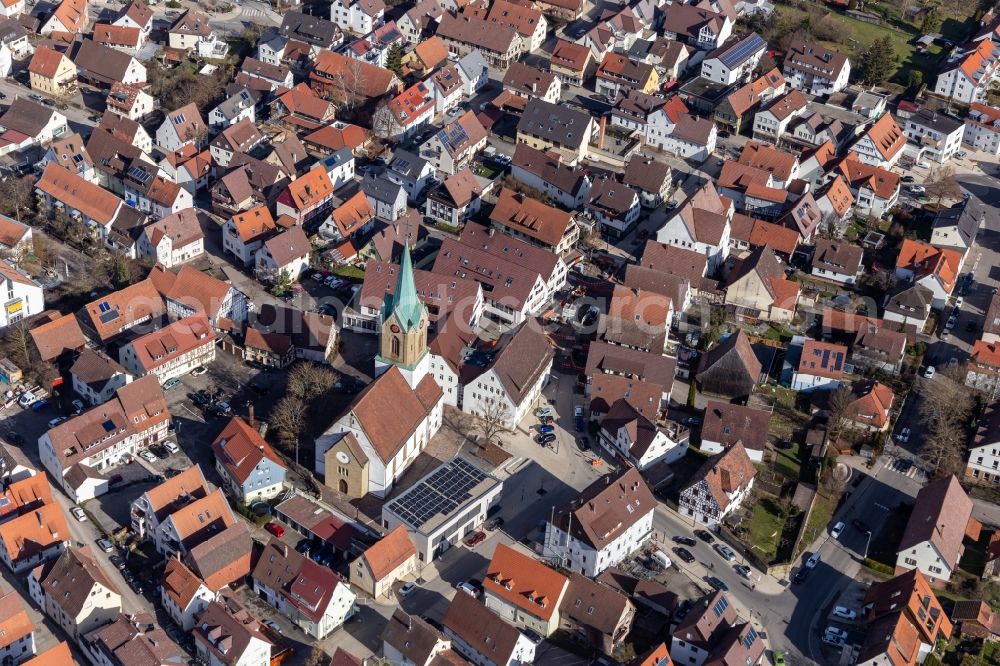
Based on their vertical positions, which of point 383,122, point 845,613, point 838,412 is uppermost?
point 838,412

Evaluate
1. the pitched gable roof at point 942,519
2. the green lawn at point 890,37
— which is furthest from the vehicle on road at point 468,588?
the green lawn at point 890,37

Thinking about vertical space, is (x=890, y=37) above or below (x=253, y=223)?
above

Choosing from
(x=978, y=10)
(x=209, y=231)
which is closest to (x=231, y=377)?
(x=209, y=231)

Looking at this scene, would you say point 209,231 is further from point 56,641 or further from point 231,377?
point 56,641

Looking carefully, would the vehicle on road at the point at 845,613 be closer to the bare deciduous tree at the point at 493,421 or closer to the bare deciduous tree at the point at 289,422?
the bare deciduous tree at the point at 493,421

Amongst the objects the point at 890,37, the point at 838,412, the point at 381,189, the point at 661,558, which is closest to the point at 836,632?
the point at 661,558

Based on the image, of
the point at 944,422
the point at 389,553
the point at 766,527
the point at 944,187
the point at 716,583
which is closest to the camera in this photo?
the point at 389,553

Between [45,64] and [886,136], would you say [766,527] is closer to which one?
[886,136]
